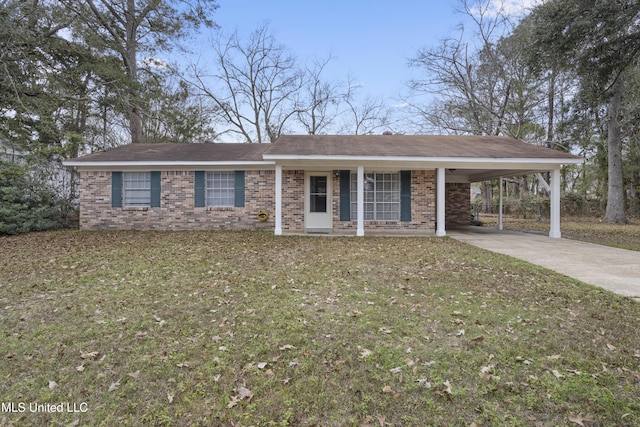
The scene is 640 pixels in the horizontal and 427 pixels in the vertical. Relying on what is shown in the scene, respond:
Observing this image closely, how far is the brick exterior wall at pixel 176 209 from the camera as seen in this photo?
12070mm

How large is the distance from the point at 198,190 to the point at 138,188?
226 cm

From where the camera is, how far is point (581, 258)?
725 cm

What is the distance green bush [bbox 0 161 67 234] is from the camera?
11.2 metres

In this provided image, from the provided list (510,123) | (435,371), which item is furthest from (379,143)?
(510,123)

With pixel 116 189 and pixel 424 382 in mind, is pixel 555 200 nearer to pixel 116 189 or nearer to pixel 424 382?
pixel 424 382

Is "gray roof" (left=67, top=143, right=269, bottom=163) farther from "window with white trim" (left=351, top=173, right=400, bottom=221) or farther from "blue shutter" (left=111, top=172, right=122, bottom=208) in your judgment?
"window with white trim" (left=351, top=173, right=400, bottom=221)

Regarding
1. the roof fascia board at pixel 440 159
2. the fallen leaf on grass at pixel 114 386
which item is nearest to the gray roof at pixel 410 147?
the roof fascia board at pixel 440 159

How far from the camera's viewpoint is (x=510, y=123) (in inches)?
848

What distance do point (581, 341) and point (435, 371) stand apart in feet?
5.35

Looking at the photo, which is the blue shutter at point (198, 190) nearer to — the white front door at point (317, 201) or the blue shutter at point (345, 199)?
the white front door at point (317, 201)

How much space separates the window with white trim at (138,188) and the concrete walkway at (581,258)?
1110cm

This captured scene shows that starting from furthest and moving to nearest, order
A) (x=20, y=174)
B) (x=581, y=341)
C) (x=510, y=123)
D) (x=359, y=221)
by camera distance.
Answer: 1. (x=510, y=123)
2. (x=20, y=174)
3. (x=359, y=221)
4. (x=581, y=341)

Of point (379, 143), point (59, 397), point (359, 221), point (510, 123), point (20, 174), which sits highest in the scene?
point (510, 123)

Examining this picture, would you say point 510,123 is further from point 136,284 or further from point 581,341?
point 136,284
